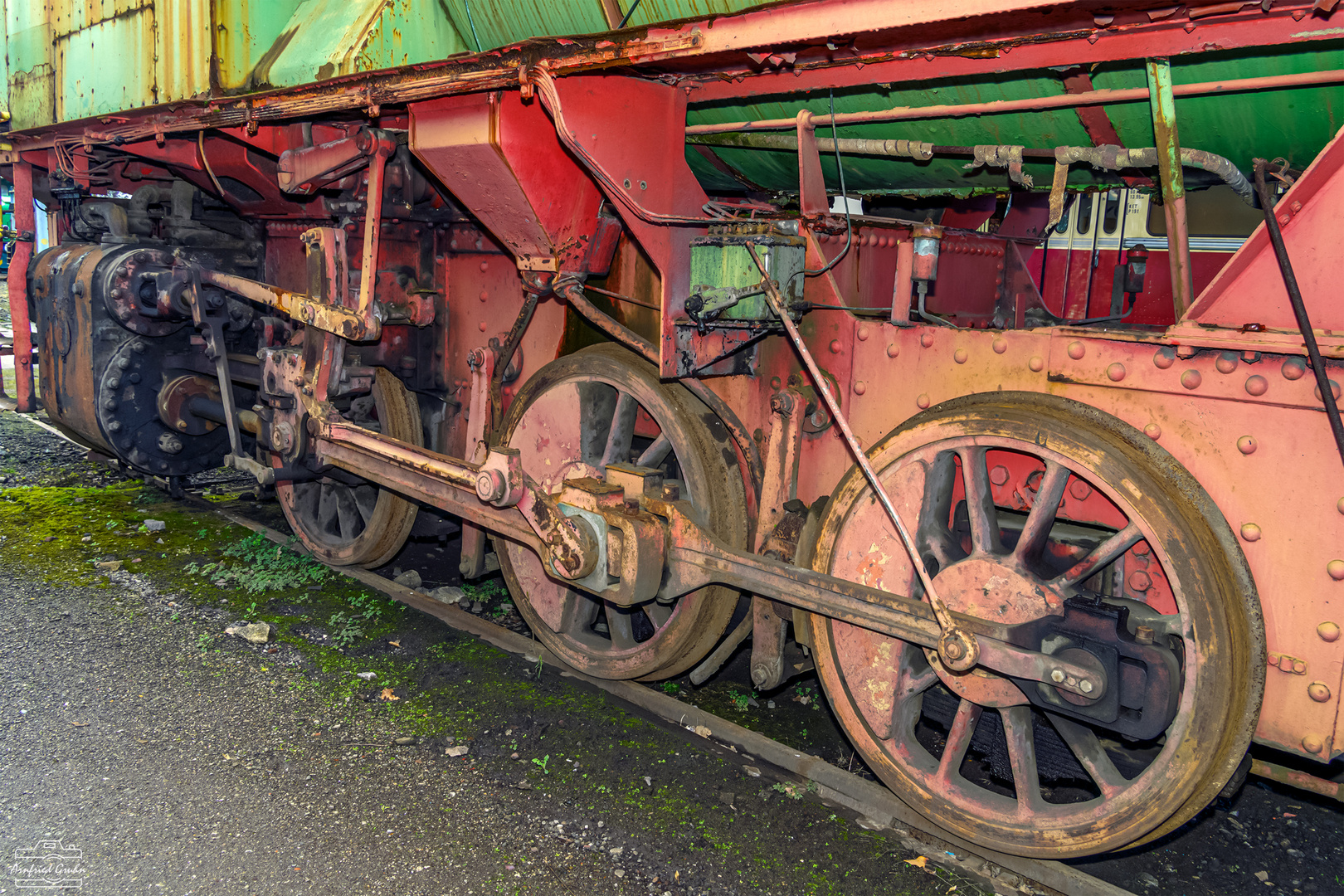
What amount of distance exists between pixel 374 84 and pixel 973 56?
2.01 metres

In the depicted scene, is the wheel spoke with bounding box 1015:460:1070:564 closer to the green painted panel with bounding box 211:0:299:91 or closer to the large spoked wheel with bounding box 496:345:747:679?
the large spoked wheel with bounding box 496:345:747:679

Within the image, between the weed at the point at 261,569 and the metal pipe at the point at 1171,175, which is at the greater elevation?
the metal pipe at the point at 1171,175

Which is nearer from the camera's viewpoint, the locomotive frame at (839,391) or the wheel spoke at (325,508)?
the locomotive frame at (839,391)

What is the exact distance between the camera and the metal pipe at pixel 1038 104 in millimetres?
2170

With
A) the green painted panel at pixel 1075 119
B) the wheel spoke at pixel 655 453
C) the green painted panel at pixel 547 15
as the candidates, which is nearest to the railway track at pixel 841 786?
the wheel spoke at pixel 655 453

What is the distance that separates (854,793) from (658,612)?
3.29ft

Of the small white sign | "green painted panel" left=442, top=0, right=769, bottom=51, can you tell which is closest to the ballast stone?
the small white sign

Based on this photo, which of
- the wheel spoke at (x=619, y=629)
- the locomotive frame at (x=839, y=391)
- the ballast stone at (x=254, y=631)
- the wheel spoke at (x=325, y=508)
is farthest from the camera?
the wheel spoke at (x=325, y=508)

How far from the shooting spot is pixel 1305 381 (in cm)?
202

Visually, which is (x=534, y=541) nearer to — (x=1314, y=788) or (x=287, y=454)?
(x=287, y=454)

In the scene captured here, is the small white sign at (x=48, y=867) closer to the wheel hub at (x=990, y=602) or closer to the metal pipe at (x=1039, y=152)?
the wheel hub at (x=990, y=602)

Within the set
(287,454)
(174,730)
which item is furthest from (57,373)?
(174,730)

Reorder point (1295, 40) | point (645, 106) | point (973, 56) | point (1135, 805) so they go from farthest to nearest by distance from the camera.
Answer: point (645, 106) < point (973, 56) < point (1135, 805) < point (1295, 40)

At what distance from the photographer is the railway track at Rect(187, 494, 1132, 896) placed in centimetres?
248
